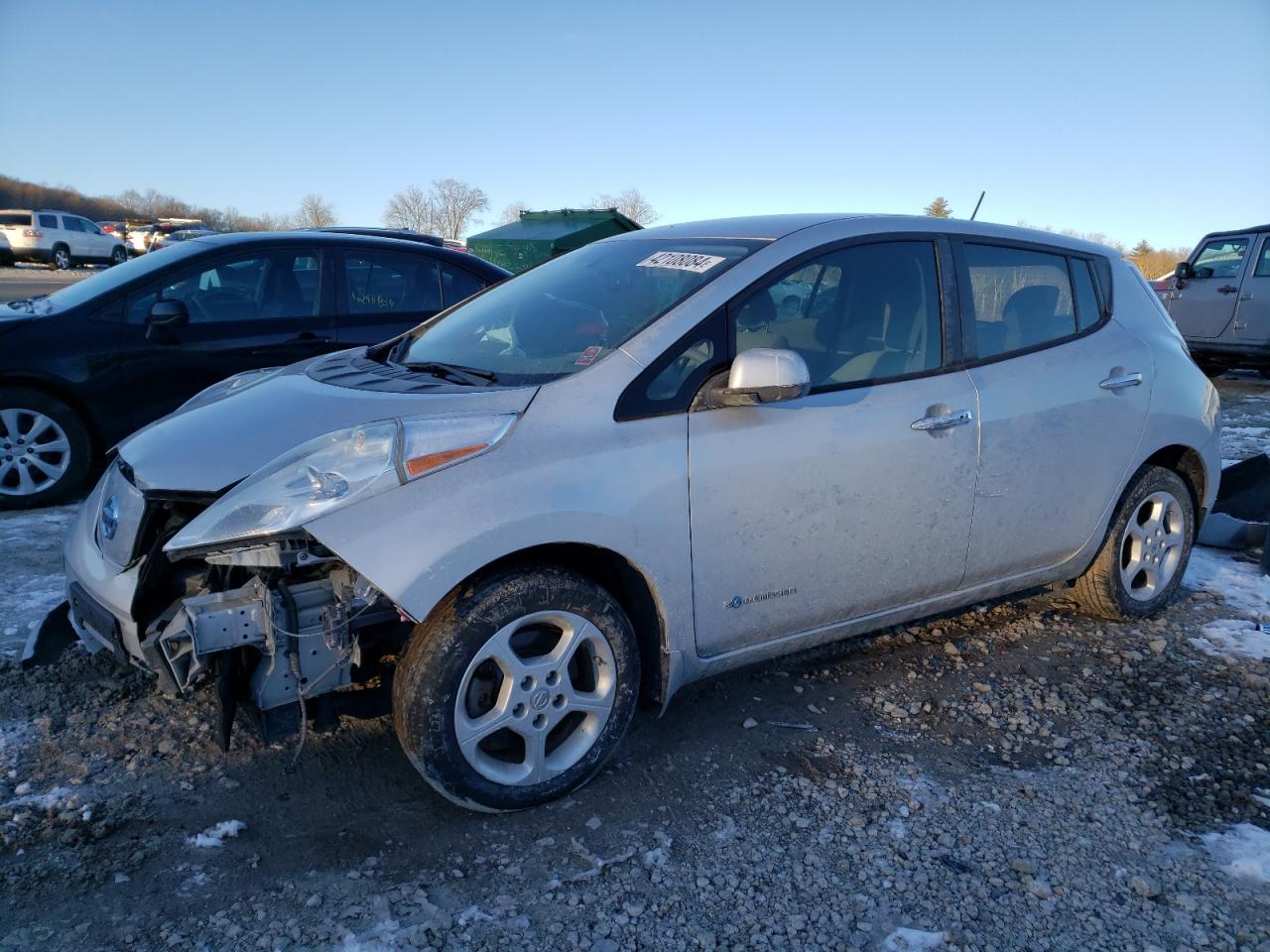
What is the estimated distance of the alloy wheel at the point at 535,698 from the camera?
2.64 metres

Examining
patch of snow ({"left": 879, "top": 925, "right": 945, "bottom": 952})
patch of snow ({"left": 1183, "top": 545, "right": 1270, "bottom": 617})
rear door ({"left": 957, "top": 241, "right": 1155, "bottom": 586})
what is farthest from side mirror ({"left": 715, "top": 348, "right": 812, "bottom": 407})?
patch of snow ({"left": 1183, "top": 545, "right": 1270, "bottom": 617})

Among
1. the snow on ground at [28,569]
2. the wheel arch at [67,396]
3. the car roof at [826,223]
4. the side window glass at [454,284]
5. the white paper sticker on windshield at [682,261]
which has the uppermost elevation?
the car roof at [826,223]

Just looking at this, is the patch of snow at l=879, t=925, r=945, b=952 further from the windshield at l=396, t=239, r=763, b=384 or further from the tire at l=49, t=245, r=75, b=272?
the tire at l=49, t=245, r=75, b=272

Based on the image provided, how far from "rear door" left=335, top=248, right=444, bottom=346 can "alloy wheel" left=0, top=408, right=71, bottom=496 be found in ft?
5.70

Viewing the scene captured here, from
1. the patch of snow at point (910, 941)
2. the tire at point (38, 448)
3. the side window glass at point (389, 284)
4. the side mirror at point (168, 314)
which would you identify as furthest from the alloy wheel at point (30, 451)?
the patch of snow at point (910, 941)

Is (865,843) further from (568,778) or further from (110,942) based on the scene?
(110,942)

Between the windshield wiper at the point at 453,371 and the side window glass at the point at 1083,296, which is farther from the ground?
the side window glass at the point at 1083,296

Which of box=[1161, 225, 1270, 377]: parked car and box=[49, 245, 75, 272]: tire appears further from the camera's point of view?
box=[49, 245, 75, 272]: tire

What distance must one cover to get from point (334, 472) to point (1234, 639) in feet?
12.9

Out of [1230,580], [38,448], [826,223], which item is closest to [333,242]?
[38,448]

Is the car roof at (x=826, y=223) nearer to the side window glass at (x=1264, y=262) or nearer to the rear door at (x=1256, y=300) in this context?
the rear door at (x=1256, y=300)

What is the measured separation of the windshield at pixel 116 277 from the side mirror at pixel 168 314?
33cm

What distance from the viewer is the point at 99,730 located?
10.2ft

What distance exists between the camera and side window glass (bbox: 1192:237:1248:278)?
11.9 m
